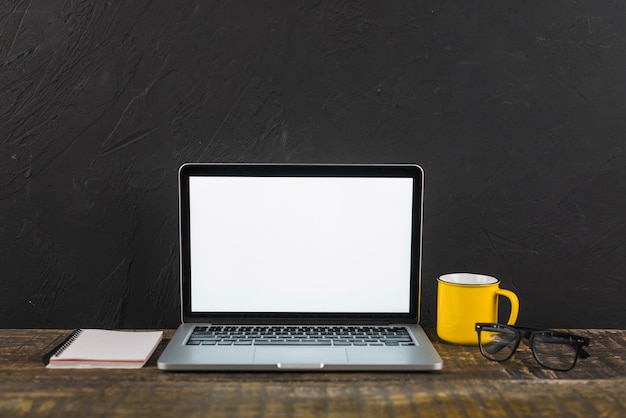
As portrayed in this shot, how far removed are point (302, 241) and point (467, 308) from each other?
32 centimetres

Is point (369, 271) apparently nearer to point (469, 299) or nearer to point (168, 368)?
point (469, 299)

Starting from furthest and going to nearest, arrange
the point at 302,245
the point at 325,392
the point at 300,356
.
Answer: the point at 302,245 → the point at 300,356 → the point at 325,392

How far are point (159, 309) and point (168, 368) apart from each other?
310 mm

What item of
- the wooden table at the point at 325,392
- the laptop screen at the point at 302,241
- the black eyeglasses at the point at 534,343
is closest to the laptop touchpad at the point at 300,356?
the wooden table at the point at 325,392

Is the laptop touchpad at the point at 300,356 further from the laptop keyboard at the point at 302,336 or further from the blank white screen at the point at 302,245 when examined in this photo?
the blank white screen at the point at 302,245

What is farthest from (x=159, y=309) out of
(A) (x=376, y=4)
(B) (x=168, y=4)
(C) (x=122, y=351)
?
(A) (x=376, y=4)

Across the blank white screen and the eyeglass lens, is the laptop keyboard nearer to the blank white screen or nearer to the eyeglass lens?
the blank white screen

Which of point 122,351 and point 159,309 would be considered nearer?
point 122,351

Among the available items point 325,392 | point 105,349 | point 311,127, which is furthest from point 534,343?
point 105,349

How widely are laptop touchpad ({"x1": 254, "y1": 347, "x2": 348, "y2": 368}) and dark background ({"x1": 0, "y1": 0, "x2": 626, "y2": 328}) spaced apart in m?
0.31

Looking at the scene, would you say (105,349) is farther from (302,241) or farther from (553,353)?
(553,353)

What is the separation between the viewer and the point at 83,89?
1.26 m

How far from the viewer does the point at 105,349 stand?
3.58 feet

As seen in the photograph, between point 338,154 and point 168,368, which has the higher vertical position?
point 338,154
